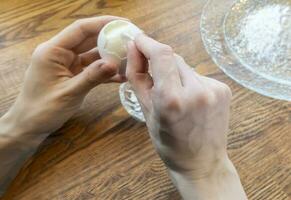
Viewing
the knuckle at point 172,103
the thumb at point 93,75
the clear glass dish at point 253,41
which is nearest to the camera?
the knuckle at point 172,103

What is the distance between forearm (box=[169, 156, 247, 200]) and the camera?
534 mm

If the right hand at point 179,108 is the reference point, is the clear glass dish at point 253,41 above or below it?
below

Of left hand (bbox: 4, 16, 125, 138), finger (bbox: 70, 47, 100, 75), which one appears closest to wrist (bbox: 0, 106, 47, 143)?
left hand (bbox: 4, 16, 125, 138)

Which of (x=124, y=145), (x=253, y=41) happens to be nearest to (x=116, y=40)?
(x=124, y=145)

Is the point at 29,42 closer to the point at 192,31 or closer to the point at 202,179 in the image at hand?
the point at 192,31

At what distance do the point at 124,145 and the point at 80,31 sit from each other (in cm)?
19

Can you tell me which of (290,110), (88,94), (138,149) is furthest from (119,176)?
(290,110)

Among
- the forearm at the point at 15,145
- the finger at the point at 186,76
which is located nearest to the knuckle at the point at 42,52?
the forearm at the point at 15,145

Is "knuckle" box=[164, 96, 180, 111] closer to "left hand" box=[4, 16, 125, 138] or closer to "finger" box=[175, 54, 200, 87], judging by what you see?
"finger" box=[175, 54, 200, 87]

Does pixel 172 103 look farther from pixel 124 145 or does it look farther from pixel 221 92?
pixel 124 145

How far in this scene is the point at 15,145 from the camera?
0.63m

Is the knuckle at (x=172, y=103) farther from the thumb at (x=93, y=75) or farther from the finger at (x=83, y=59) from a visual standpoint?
the finger at (x=83, y=59)

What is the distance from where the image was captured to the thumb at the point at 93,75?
1.90 feet

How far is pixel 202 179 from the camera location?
53 centimetres
